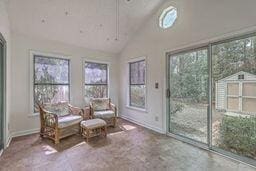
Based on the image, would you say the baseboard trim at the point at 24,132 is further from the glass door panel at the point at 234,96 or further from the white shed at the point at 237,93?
the white shed at the point at 237,93

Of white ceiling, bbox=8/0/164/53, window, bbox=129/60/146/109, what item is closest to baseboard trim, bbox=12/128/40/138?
white ceiling, bbox=8/0/164/53

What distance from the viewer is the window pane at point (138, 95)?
4780 millimetres

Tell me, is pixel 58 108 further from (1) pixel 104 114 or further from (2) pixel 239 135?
(2) pixel 239 135

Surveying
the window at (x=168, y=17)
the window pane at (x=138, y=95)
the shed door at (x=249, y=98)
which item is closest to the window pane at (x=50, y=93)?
the window pane at (x=138, y=95)

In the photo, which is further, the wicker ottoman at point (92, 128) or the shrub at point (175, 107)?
the shrub at point (175, 107)

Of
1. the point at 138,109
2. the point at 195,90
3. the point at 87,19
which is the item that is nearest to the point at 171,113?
the point at 195,90

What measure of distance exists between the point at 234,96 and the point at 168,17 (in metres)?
2.42

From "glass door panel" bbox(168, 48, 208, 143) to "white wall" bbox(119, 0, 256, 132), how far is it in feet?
0.76

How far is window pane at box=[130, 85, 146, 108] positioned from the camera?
4780mm

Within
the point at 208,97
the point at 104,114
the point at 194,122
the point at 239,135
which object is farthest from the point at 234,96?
the point at 104,114

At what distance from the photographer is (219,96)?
9.45ft

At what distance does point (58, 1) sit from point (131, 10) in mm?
1699

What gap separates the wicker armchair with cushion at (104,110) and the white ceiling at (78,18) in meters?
1.85

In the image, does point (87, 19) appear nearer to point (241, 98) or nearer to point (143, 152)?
point (143, 152)
